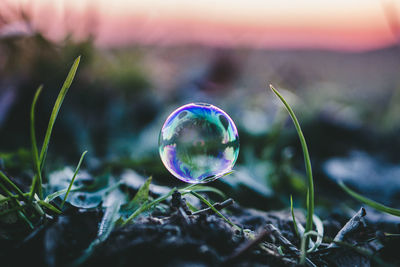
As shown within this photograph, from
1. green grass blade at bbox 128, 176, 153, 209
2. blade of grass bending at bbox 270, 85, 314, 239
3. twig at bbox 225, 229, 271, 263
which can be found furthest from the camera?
green grass blade at bbox 128, 176, 153, 209

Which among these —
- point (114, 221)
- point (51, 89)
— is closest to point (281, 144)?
point (51, 89)

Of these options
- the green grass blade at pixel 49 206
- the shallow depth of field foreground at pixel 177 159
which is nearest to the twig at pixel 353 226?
the shallow depth of field foreground at pixel 177 159

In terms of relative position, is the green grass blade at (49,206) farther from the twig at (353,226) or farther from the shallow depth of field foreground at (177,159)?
the twig at (353,226)

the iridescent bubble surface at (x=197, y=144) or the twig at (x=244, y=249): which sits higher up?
the iridescent bubble surface at (x=197, y=144)

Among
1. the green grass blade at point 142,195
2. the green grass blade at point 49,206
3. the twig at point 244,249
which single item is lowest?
the twig at point 244,249

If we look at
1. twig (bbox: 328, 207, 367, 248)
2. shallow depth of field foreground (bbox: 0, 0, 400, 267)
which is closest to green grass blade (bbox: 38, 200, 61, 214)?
shallow depth of field foreground (bbox: 0, 0, 400, 267)

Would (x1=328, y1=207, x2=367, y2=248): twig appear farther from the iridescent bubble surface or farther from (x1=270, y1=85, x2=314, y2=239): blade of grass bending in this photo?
the iridescent bubble surface

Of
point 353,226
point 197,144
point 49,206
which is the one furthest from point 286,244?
point 49,206

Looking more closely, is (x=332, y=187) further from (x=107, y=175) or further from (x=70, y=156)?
(x=70, y=156)
